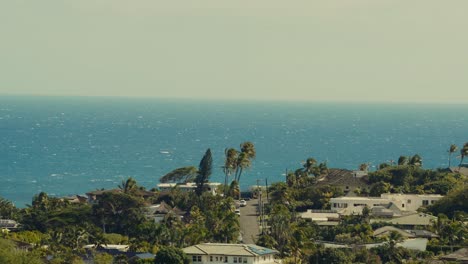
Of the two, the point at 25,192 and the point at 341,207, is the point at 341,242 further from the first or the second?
the point at 25,192

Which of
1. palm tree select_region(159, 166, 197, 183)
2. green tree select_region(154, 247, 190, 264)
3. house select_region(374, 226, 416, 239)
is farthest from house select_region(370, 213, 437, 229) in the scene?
palm tree select_region(159, 166, 197, 183)

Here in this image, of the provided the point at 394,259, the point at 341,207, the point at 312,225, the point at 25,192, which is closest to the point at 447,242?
the point at 394,259

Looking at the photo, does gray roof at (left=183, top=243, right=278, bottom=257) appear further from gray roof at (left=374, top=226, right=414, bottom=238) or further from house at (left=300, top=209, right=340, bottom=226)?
house at (left=300, top=209, right=340, bottom=226)

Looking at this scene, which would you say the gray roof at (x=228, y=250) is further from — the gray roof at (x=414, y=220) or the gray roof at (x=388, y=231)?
the gray roof at (x=414, y=220)

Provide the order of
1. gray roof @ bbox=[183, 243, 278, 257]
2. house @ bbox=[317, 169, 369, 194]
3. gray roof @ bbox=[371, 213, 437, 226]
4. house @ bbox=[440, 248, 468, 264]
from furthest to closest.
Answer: house @ bbox=[317, 169, 369, 194] < gray roof @ bbox=[371, 213, 437, 226] < gray roof @ bbox=[183, 243, 278, 257] < house @ bbox=[440, 248, 468, 264]

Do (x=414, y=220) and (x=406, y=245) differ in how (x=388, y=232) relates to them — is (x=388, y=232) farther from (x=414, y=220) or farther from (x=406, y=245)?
(x=414, y=220)

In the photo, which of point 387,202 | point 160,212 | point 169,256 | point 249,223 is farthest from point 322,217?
point 169,256
